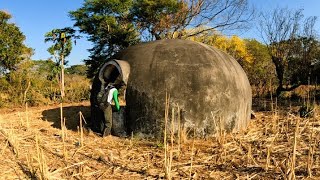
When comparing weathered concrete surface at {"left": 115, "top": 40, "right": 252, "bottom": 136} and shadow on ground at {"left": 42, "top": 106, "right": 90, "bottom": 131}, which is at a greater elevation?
weathered concrete surface at {"left": 115, "top": 40, "right": 252, "bottom": 136}

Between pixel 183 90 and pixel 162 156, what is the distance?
5.45 feet

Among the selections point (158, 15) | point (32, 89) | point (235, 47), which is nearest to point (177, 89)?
point (32, 89)

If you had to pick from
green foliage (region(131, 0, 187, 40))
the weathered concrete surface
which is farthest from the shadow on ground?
green foliage (region(131, 0, 187, 40))

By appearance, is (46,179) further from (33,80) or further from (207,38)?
(207,38)

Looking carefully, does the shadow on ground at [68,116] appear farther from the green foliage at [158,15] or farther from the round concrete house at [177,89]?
the green foliage at [158,15]

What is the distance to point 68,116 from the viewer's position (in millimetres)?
10734

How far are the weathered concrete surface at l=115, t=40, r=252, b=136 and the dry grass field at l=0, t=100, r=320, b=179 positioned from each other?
0.35 metres

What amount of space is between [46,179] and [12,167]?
41.3 inches

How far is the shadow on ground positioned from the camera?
9.55 meters

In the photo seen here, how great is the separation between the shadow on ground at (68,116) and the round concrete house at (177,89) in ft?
5.69

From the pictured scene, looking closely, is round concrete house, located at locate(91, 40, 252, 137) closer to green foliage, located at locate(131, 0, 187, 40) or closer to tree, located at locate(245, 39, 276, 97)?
tree, located at locate(245, 39, 276, 97)

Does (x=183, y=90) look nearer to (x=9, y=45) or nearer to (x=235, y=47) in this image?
(x=9, y=45)

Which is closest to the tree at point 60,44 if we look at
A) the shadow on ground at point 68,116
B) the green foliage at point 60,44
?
the green foliage at point 60,44

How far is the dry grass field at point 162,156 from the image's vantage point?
17.6ft
